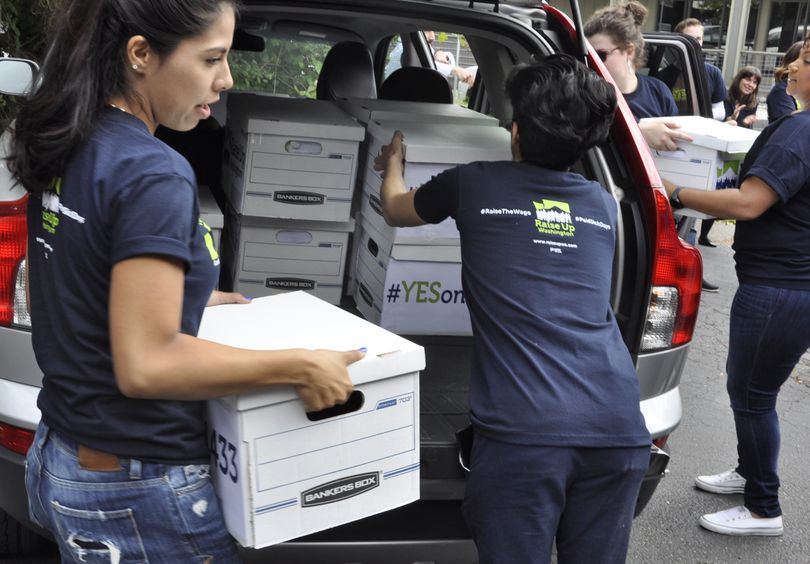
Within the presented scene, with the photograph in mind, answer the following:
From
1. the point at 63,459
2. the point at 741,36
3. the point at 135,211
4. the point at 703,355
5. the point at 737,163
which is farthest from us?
the point at 741,36

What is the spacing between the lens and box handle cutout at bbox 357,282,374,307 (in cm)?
365

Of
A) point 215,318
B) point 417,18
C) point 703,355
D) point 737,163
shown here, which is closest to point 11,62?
point 215,318

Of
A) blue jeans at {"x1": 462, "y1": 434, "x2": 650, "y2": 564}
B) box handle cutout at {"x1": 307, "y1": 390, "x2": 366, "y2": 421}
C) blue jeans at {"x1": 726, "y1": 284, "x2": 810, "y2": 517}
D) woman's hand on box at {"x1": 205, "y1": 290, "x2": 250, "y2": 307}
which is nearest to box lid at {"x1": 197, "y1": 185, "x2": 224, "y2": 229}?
woman's hand on box at {"x1": 205, "y1": 290, "x2": 250, "y2": 307}

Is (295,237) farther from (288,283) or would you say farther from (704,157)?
(704,157)

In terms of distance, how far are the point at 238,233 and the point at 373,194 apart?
53cm

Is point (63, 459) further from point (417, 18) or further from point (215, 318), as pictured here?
point (417, 18)

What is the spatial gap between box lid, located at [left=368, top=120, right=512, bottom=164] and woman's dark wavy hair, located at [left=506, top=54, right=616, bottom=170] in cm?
76

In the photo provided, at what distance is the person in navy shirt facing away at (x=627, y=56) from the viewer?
5000 millimetres

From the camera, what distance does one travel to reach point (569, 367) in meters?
2.30

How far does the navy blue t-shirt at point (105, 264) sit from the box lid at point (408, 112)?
2.08 meters

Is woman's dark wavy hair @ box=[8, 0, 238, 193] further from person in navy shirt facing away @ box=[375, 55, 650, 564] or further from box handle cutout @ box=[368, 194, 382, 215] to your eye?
box handle cutout @ box=[368, 194, 382, 215]

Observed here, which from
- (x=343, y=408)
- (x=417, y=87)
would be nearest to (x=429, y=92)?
(x=417, y=87)

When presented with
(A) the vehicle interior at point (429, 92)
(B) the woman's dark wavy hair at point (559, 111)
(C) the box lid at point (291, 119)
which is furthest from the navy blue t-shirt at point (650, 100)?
(B) the woman's dark wavy hair at point (559, 111)

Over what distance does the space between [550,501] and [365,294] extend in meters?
1.61
